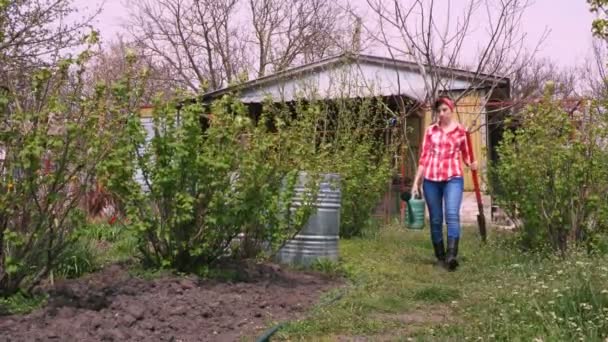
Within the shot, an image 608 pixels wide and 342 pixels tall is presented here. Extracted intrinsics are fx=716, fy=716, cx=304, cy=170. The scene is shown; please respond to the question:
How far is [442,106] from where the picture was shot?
6.75 m

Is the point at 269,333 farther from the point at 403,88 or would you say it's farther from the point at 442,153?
the point at 403,88

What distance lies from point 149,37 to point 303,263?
94.5ft

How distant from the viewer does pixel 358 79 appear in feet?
41.2

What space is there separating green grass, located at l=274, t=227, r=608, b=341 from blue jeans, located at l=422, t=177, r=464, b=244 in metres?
0.32

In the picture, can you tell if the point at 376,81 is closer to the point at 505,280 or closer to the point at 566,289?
the point at 505,280

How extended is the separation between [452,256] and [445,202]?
1.84 ft

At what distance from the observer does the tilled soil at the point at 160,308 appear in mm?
3824

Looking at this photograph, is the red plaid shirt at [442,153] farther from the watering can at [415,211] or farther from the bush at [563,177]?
the watering can at [415,211]

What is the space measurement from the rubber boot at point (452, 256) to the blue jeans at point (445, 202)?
0.05 m

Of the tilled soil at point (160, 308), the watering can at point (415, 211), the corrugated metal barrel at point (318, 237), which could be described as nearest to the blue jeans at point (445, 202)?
the corrugated metal barrel at point (318, 237)

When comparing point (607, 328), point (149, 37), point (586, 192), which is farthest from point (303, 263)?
point (149, 37)

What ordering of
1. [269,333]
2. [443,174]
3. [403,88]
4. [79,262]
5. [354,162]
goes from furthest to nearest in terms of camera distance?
[403,88]
[354,162]
[443,174]
[79,262]
[269,333]

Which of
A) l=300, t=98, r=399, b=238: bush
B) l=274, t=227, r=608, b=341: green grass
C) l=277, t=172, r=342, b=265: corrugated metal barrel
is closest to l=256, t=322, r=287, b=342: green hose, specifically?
l=274, t=227, r=608, b=341: green grass

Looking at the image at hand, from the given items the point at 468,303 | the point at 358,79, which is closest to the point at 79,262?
the point at 468,303
